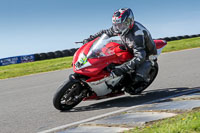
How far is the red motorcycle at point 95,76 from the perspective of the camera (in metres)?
5.71

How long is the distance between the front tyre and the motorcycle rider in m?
0.78

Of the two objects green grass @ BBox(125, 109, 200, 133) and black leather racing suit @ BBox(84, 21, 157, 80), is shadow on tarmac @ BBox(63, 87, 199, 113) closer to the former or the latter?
black leather racing suit @ BBox(84, 21, 157, 80)

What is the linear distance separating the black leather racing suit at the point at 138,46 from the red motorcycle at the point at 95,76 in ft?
0.53

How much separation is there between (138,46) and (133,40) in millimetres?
151

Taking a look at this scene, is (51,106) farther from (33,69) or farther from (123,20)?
(33,69)

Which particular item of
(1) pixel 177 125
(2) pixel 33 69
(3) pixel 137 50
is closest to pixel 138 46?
(3) pixel 137 50

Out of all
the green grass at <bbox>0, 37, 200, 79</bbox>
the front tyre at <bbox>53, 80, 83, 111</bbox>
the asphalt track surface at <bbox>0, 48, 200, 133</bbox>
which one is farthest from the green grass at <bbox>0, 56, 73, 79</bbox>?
the front tyre at <bbox>53, 80, 83, 111</bbox>

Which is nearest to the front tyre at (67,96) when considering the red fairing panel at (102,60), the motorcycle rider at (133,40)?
the red fairing panel at (102,60)

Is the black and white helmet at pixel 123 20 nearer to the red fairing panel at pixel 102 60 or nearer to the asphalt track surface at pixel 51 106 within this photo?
the red fairing panel at pixel 102 60

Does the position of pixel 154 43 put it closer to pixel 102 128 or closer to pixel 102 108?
pixel 102 108

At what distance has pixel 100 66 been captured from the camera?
5.79 m

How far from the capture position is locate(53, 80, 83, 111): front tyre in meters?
5.59

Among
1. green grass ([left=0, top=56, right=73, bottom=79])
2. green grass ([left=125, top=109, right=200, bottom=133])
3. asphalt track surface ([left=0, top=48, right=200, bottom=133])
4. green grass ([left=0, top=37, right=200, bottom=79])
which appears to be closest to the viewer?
green grass ([left=125, top=109, right=200, bottom=133])

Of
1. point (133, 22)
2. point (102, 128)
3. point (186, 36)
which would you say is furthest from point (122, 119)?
point (186, 36)
